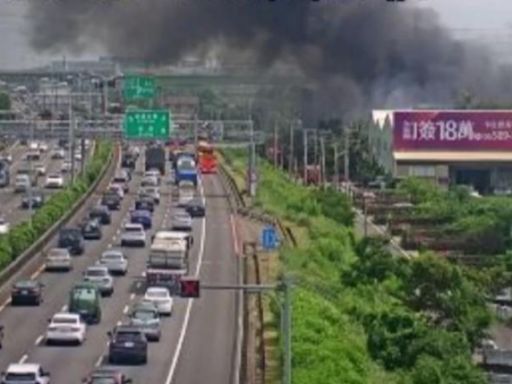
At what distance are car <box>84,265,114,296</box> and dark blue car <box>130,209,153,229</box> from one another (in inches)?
604

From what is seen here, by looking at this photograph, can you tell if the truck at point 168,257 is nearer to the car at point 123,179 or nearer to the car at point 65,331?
the car at point 65,331

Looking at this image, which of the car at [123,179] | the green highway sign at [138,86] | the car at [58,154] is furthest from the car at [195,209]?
the car at [58,154]

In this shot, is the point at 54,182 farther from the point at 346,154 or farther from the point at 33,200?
the point at 346,154

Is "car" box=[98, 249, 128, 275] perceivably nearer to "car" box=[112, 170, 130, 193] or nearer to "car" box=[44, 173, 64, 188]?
"car" box=[44, 173, 64, 188]

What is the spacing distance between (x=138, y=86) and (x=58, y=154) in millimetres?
46427

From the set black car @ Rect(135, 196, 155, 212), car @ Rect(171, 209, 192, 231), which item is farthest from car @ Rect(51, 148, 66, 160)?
car @ Rect(171, 209, 192, 231)

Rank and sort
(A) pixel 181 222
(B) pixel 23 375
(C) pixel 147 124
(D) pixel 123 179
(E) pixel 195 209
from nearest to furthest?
(B) pixel 23 375, (C) pixel 147 124, (A) pixel 181 222, (E) pixel 195 209, (D) pixel 123 179

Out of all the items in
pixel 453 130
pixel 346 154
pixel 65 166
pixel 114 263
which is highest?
pixel 453 130

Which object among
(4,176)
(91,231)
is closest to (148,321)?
(91,231)

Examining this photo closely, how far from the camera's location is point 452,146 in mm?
84875

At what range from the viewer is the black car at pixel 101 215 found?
57981mm

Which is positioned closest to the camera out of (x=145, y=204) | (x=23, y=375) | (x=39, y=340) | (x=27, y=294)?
(x=23, y=375)

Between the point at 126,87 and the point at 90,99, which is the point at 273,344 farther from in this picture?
the point at 90,99

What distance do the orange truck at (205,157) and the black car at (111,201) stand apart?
4.00m
